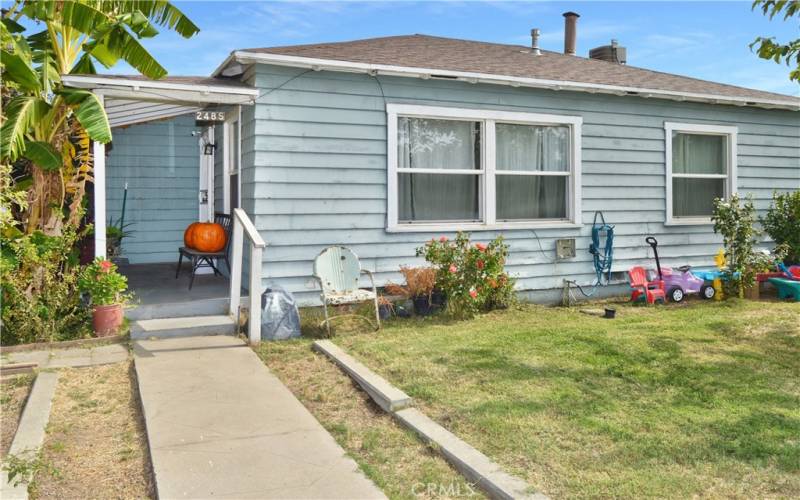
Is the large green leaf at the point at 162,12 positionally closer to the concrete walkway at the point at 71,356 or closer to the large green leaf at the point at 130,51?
the large green leaf at the point at 130,51

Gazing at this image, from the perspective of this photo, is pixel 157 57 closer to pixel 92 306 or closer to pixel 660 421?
pixel 92 306

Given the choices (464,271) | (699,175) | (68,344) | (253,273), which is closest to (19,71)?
(68,344)

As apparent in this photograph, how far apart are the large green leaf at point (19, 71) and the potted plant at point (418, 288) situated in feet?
13.4

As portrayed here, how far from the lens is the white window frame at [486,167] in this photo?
309 inches

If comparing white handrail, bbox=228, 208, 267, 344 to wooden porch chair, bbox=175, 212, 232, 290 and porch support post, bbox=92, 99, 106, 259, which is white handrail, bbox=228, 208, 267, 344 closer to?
porch support post, bbox=92, 99, 106, 259

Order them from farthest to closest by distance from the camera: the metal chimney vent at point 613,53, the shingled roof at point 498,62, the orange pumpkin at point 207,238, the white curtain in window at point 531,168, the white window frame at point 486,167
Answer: the metal chimney vent at point 613,53, the white curtain in window at point 531,168, the orange pumpkin at point 207,238, the shingled roof at point 498,62, the white window frame at point 486,167

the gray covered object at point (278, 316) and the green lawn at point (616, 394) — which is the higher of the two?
the gray covered object at point (278, 316)

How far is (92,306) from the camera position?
6.59m

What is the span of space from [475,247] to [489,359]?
2138 millimetres

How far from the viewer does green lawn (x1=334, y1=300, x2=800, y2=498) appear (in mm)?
3473

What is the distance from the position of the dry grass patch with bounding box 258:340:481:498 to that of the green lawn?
32 cm


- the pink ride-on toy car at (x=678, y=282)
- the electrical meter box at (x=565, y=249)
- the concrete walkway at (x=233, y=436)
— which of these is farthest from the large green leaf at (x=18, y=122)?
the pink ride-on toy car at (x=678, y=282)

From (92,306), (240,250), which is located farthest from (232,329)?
(92,306)

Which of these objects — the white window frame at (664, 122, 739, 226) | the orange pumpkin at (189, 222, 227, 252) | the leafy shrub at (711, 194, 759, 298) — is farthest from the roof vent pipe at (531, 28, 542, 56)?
the orange pumpkin at (189, 222, 227, 252)
